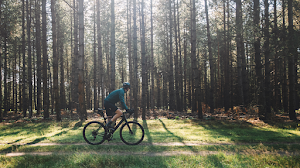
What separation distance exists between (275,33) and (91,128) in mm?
13044

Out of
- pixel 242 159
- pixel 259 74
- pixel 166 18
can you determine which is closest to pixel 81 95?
pixel 242 159

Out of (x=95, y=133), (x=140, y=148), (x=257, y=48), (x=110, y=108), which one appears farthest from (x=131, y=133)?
(x=257, y=48)

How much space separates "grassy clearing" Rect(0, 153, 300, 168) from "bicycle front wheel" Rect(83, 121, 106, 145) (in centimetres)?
189

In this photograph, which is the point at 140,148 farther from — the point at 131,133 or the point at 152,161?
the point at 152,161

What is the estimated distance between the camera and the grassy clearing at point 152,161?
17.8 ft

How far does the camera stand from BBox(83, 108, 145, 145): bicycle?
771 cm

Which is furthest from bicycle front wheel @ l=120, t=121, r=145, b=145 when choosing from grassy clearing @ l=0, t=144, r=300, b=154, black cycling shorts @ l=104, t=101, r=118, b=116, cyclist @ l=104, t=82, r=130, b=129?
black cycling shorts @ l=104, t=101, r=118, b=116

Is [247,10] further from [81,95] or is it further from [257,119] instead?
[81,95]

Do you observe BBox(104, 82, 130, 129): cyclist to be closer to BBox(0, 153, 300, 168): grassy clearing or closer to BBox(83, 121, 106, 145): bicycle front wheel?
BBox(83, 121, 106, 145): bicycle front wheel

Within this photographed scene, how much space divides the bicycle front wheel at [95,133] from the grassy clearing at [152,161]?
6.22ft

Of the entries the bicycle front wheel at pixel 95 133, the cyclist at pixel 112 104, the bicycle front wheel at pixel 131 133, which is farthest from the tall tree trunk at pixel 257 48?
the bicycle front wheel at pixel 95 133

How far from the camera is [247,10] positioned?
48.3ft

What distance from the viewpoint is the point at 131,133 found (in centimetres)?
772

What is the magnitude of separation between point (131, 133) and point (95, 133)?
1.49 m
